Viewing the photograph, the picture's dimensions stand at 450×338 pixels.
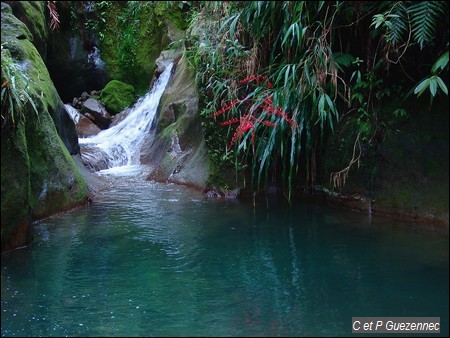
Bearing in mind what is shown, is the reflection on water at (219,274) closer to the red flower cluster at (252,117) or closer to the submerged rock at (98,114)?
the red flower cluster at (252,117)

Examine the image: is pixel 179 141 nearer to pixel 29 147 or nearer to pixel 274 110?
pixel 274 110

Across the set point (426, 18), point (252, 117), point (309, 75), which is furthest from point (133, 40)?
point (426, 18)

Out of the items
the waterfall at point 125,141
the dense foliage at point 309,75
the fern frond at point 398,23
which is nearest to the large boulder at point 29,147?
→ the waterfall at point 125,141

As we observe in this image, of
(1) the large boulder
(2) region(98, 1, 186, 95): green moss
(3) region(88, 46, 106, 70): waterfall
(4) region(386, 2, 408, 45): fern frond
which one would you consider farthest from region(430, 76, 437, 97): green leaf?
(3) region(88, 46, 106, 70): waterfall

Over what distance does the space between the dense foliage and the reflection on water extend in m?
0.81

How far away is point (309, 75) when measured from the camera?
4.82 m

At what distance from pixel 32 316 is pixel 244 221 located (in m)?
2.29

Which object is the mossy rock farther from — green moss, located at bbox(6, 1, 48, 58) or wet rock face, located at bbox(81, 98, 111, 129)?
green moss, located at bbox(6, 1, 48, 58)

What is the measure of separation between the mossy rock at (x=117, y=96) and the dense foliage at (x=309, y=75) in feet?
16.0

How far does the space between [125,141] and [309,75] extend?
4.46 metres

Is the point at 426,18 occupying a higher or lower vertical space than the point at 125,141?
higher

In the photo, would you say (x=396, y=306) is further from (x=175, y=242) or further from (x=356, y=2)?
(x=356, y=2)

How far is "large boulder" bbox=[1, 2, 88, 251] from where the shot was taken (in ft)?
12.8

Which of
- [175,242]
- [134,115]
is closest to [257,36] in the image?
[175,242]
